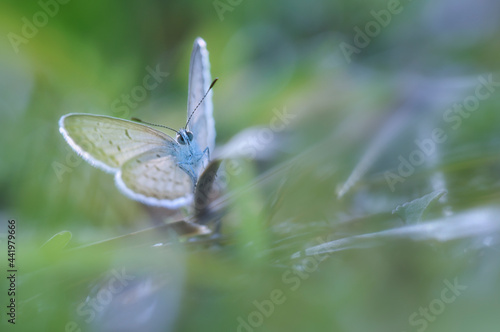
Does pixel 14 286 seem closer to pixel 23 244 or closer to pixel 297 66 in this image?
pixel 23 244

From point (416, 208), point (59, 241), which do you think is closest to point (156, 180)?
point (59, 241)

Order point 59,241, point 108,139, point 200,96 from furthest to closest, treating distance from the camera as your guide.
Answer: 1. point 200,96
2. point 108,139
3. point 59,241

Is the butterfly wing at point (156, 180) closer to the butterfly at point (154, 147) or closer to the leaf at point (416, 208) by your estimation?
the butterfly at point (154, 147)

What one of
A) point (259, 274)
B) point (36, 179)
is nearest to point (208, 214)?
point (259, 274)

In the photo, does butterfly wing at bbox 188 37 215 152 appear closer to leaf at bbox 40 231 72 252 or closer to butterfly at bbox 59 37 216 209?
butterfly at bbox 59 37 216 209

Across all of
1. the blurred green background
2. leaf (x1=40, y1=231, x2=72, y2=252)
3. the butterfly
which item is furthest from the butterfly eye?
leaf (x1=40, y1=231, x2=72, y2=252)

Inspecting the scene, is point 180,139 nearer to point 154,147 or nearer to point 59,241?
point 154,147
